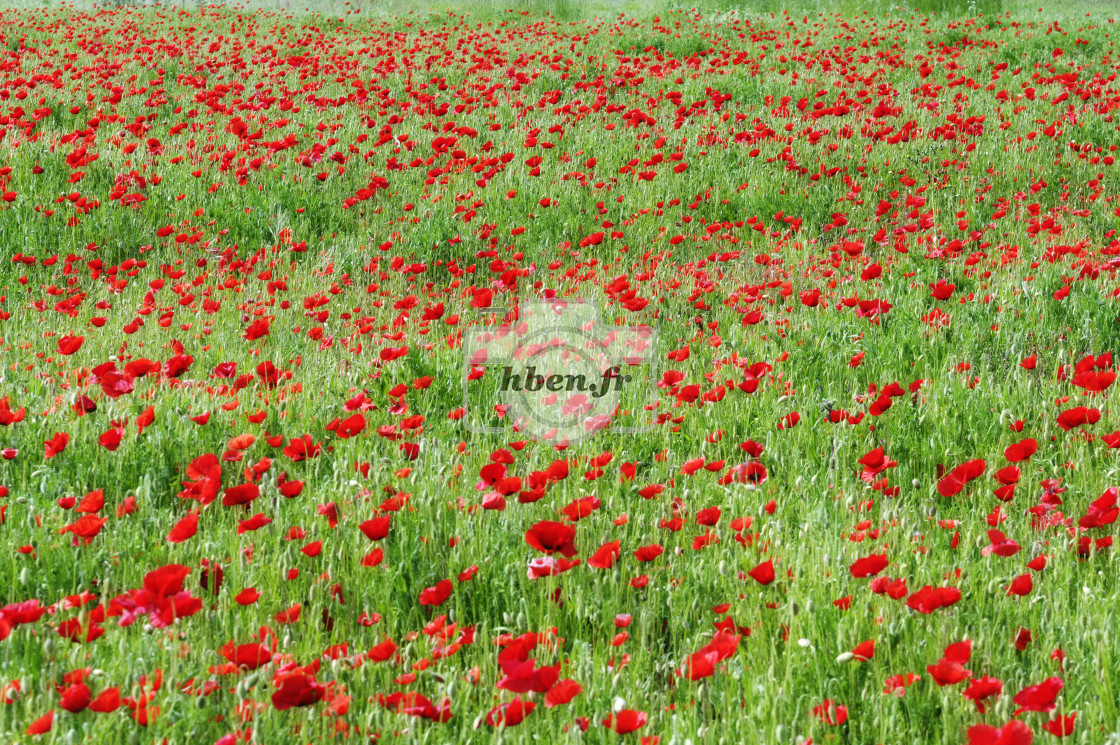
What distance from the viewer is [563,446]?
3.14 m

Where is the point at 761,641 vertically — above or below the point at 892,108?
below

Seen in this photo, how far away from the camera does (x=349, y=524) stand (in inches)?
98.9

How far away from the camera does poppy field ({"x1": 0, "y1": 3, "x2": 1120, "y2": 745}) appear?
5.94ft

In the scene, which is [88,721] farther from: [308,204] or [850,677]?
[308,204]

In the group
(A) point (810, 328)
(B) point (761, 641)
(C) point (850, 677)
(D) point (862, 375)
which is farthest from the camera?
(A) point (810, 328)

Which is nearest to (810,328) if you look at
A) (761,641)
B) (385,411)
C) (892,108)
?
(385,411)

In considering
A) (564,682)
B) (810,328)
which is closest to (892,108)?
(810,328)

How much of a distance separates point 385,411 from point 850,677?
2072 millimetres

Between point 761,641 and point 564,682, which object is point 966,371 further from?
point 564,682

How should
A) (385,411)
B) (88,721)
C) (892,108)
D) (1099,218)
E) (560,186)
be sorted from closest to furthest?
1. (88,721)
2. (385,411)
3. (1099,218)
4. (560,186)
5. (892,108)


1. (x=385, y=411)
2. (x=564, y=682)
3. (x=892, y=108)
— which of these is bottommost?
(x=385, y=411)

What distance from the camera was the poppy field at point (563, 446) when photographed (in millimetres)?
1812

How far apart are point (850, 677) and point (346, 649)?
102 cm

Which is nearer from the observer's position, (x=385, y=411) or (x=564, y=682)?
(x=564, y=682)
